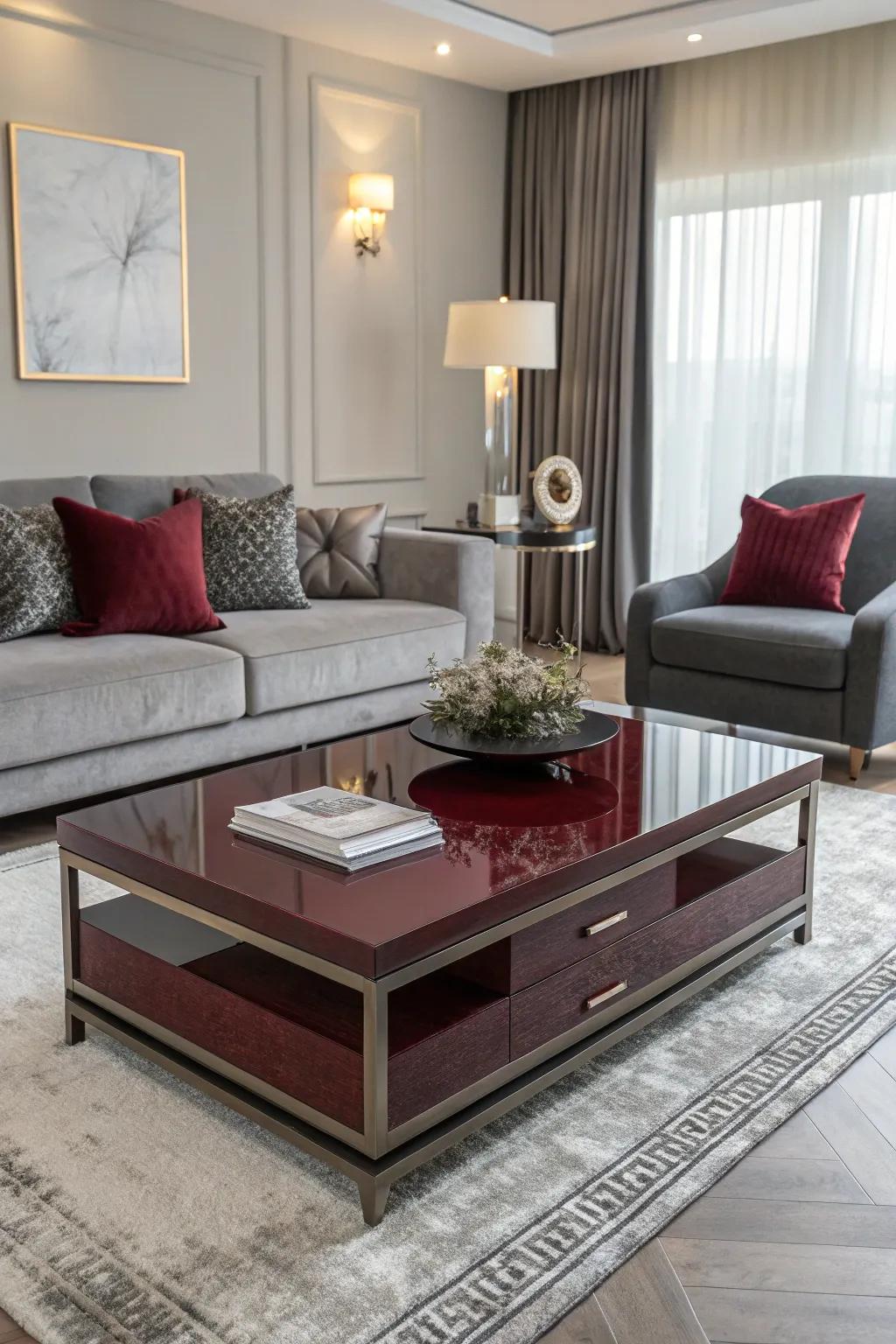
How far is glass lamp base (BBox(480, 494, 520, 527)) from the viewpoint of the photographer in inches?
210

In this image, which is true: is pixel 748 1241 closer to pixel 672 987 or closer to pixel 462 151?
pixel 672 987

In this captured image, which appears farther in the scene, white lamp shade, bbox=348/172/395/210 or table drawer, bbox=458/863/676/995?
white lamp shade, bbox=348/172/395/210

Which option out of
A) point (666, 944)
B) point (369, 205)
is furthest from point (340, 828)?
point (369, 205)

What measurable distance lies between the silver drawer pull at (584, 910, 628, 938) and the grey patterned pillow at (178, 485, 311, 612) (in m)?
2.39

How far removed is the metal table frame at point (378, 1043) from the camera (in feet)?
5.81

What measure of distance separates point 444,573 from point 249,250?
159cm

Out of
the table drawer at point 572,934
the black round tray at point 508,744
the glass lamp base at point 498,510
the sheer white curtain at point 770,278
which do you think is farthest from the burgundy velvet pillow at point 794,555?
the table drawer at point 572,934

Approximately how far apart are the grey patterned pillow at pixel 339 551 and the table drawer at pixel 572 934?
2486mm

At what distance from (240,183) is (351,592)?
1696 millimetres

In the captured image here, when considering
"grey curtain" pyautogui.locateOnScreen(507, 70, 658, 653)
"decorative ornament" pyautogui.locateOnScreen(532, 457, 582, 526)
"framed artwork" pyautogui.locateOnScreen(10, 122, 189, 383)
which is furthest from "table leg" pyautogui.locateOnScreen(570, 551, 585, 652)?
"framed artwork" pyautogui.locateOnScreen(10, 122, 189, 383)

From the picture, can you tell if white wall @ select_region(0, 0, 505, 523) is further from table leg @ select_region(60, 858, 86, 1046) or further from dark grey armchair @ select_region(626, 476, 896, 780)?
table leg @ select_region(60, 858, 86, 1046)

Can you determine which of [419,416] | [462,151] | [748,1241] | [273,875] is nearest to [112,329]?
[419,416]

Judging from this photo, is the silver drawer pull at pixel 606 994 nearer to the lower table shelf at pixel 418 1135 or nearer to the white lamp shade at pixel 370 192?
the lower table shelf at pixel 418 1135

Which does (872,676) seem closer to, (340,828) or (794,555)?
(794,555)
